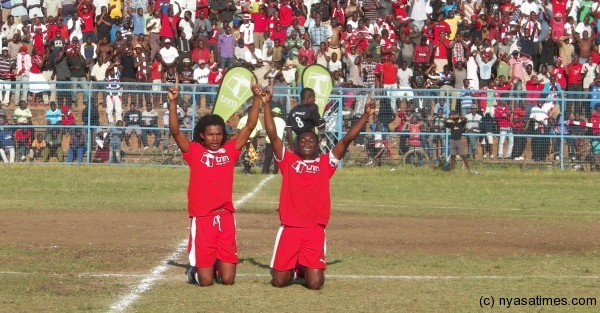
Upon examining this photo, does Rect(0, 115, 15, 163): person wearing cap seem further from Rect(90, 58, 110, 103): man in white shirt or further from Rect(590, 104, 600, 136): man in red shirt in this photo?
Rect(590, 104, 600, 136): man in red shirt

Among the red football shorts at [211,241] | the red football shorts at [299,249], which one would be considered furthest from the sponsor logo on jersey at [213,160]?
the red football shorts at [299,249]

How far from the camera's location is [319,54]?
109 ft

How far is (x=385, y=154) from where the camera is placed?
29.9 m

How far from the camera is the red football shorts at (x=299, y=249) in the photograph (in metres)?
11.8

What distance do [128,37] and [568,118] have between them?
1342 cm

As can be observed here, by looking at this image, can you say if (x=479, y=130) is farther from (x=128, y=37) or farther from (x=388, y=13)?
(x=128, y=37)

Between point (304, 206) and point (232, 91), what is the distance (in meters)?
14.7

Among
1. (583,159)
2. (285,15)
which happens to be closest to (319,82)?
(583,159)

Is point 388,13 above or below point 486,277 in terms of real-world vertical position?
above

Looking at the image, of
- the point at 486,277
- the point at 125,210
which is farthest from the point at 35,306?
the point at 125,210

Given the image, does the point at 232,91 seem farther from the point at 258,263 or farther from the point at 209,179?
the point at 209,179

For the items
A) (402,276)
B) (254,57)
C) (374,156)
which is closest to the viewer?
(402,276)

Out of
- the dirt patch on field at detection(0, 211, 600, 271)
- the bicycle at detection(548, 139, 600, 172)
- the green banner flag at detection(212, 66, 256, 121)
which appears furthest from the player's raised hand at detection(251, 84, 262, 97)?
the bicycle at detection(548, 139, 600, 172)

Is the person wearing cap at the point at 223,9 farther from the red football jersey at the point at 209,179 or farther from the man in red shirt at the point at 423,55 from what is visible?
the red football jersey at the point at 209,179
